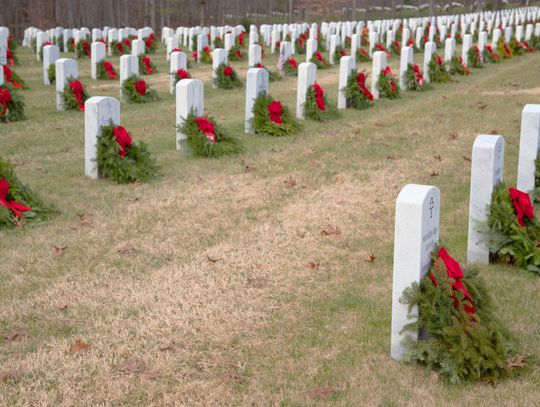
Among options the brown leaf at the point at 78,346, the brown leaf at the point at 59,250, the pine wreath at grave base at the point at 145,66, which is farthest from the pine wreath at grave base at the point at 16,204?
the pine wreath at grave base at the point at 145,66

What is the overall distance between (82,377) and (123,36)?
80.7 feet

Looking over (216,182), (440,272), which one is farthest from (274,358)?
(216,182)

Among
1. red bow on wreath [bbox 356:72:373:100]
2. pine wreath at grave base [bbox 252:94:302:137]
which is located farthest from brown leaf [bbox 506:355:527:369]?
red bow on wreath [bbox 356:72:373:100]

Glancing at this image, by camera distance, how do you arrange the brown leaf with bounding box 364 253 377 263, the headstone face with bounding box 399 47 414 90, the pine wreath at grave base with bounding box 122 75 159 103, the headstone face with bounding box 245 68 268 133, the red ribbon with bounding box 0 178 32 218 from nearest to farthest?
the brown leaf with bounding box 364 253 377 263 → the red ribbon with bounding box 0 178 32 218 → the headstone face with bounding box 245 68 268 133 → the pine wreath at grave base with bounding box 122 75 159 103 → the headstone face with bounding box 399 47 414 90

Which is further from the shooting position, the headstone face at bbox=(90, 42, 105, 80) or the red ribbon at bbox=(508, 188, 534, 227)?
the headstone face at bbox=(90, 42, 105, 80)

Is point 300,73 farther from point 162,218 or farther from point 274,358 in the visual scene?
point 274,358

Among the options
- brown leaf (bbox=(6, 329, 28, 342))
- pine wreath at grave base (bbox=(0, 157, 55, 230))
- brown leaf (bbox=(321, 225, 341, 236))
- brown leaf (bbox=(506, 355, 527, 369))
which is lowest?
brown leaf (bbox=(6, 329, 28, 342))

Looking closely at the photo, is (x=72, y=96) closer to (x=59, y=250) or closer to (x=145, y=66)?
(x=145, y=66)

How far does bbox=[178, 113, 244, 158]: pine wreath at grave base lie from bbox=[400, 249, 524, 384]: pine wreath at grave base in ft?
20.2

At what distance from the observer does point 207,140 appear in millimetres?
10352

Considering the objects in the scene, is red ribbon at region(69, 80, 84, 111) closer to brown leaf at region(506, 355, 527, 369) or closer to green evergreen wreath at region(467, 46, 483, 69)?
brown leaf at region(506, 355, 527, 369)

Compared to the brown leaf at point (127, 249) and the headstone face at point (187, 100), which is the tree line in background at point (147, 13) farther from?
the brown leaf at point (127, 249)

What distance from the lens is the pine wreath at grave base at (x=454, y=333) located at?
4.28 m

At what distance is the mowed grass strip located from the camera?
171 inches
